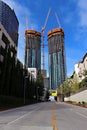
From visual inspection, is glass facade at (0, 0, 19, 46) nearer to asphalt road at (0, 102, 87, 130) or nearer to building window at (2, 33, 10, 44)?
building window at (2, 33, 10, 44)

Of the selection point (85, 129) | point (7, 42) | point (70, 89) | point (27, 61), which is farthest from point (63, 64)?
point (85, 129)

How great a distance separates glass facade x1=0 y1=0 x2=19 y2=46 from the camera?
91.4 metres

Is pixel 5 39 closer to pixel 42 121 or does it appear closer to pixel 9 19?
pixel 9 19

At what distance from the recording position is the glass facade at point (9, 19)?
91.4 meters

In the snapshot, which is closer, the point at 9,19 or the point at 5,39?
the point at 5,39

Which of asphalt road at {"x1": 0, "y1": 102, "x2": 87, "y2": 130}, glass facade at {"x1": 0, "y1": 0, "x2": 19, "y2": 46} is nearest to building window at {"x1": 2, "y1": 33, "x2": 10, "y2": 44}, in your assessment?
glass facade at {"x1": 0, "y1": 0, "x2": 19, "y2": 46}

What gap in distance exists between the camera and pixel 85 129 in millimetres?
10805

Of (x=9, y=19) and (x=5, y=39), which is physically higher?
(x=9, y=19)

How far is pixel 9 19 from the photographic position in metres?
94.9

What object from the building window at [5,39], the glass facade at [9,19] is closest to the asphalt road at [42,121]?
the building window at [5,39]

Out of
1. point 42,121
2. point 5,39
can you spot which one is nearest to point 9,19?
point 5,39

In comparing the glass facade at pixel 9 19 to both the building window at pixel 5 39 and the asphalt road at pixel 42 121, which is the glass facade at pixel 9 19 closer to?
the building window at pixel 5 39

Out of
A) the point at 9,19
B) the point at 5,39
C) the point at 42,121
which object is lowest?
the point at 42,121

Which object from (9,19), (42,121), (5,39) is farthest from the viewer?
(9,19)
